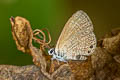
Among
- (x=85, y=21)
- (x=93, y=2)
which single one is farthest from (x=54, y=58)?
(x=93, y=2)

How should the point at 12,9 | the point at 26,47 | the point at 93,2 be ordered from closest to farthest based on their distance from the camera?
1. the point at 26,47
2. the point at 12,9
3. the point at 93,2

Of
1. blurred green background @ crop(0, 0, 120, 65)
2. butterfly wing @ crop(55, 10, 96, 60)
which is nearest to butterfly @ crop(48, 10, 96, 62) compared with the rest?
butterfly wing @ crop(55, 10, 96, 60)

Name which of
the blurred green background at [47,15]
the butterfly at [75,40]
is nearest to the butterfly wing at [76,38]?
the butterfly at [75,40]

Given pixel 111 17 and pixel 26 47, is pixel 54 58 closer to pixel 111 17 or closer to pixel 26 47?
pixel 26 47

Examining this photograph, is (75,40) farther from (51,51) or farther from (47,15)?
(47,15)

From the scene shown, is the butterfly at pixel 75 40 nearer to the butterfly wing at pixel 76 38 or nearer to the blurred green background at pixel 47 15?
the butterfly wing at pixel 76 38

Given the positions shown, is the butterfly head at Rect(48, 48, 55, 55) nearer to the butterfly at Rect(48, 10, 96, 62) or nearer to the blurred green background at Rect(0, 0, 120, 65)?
the butterfly at Rect(48, 10, 96, 62)
